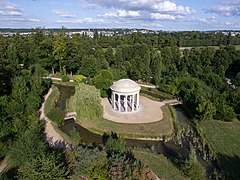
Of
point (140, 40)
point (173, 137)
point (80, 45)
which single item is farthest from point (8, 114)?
point (140, 40)

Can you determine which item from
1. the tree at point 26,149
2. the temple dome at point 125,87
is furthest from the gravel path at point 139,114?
the tree at point 26,149

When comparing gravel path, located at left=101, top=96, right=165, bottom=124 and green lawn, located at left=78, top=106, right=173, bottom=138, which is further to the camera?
gravel path, located at left=101, top=96, right=165, bottom=124

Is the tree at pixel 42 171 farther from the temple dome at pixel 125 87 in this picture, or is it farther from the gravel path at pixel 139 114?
the temple dome at pixel 125 87

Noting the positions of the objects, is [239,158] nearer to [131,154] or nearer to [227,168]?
[227,168]

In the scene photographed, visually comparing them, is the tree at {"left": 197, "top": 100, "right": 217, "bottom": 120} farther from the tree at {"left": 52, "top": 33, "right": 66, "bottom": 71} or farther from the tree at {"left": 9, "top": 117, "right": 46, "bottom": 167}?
the tree at {"left": 52, "top": 33, "right": 66, "bottom": 71}

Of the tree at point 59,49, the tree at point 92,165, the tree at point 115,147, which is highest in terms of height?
the tree at point 59,49

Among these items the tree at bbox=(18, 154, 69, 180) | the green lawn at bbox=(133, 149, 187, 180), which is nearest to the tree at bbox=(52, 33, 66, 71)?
the green lawn at bbox=(133, 149, 187, 180)
